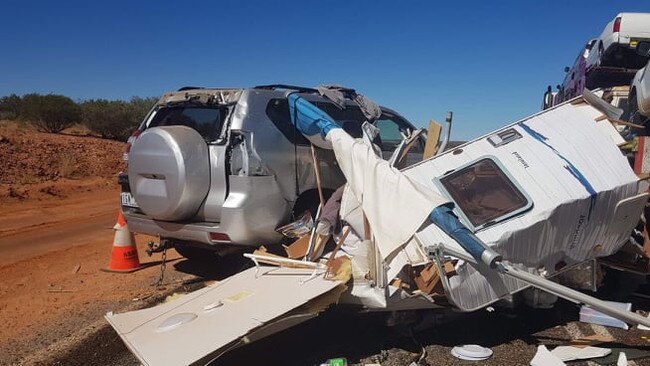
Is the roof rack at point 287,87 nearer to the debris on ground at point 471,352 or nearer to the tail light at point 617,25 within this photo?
the debris on ground at point 471,352

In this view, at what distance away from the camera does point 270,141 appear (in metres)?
5.58

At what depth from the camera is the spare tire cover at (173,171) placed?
5262 millimetres

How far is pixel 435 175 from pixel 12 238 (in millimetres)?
7803

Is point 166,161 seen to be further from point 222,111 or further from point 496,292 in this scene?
point 496,292

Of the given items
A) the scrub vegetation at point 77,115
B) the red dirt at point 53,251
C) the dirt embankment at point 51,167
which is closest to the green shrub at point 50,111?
the scrub vegetation at point 77,115

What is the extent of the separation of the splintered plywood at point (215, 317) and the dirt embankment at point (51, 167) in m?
10.9

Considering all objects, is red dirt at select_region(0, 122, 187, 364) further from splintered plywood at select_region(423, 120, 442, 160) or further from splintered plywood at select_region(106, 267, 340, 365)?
splintered plywood at select_region(423, 120, 442, 160)

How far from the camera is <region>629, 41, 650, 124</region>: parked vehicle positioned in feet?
19.5

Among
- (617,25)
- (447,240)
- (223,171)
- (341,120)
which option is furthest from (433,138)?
(617,25)

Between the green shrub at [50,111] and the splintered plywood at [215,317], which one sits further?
the green shrub at [50,111]

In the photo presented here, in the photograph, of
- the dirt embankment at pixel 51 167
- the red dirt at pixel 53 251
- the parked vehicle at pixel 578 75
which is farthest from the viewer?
the dirt embankment at pixel 51 167

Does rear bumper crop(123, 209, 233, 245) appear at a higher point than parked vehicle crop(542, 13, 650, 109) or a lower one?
lower

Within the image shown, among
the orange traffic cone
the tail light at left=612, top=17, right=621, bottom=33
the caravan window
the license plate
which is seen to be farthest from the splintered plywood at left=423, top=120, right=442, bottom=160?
the tail light at left=612, top=17, right=621, bottom=33

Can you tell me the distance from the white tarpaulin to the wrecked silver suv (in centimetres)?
85
